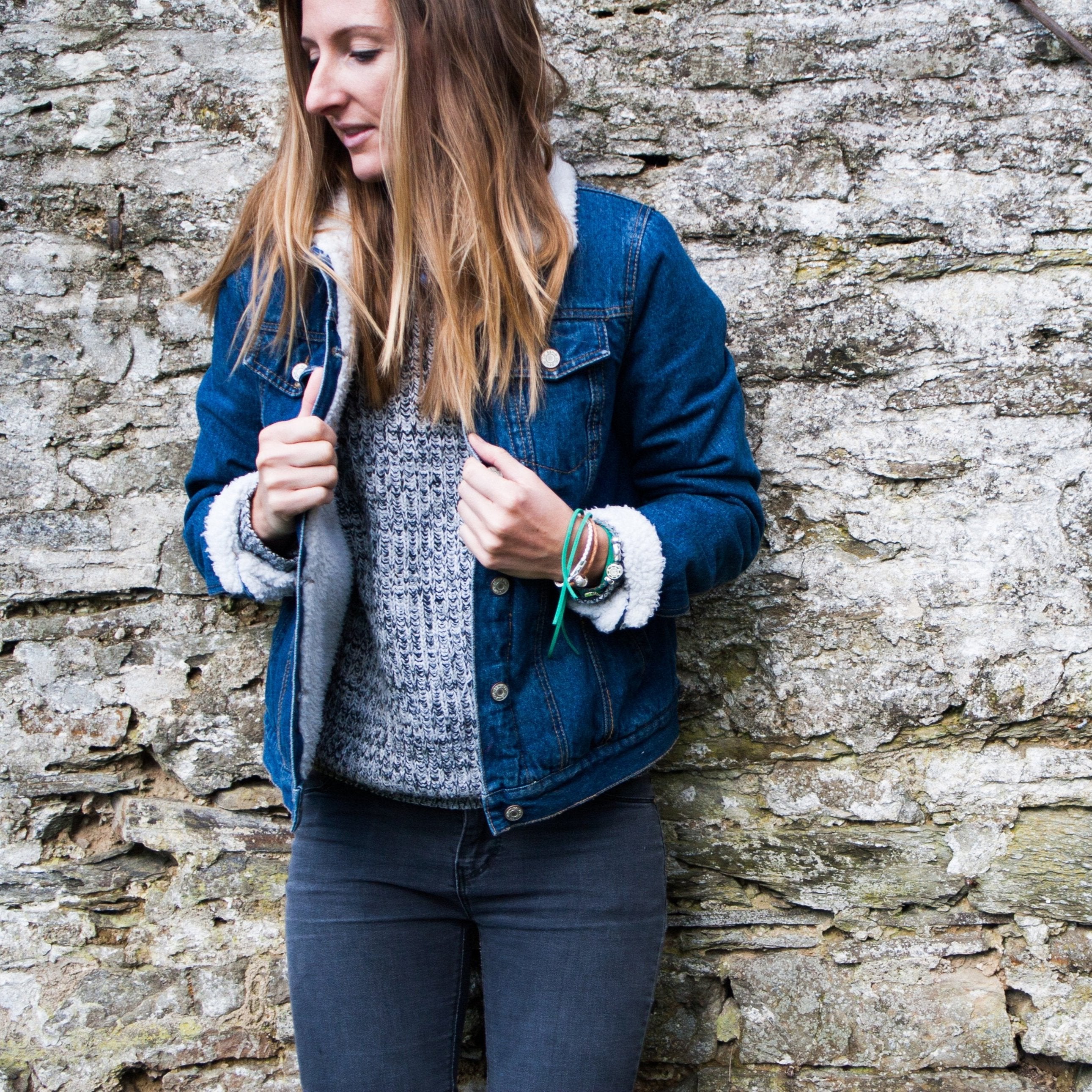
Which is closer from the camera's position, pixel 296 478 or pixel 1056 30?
pixel 296 478

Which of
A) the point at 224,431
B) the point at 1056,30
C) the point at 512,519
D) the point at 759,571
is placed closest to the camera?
the point at 512,519

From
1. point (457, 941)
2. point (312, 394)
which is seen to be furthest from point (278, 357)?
point (457, 941)

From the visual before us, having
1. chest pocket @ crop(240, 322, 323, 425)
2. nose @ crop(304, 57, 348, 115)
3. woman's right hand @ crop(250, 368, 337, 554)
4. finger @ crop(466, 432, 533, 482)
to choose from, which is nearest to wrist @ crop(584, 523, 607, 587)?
finger @ crop(466, 432, 533, 482)

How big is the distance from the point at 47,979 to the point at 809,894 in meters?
1.49

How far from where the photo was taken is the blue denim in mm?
1372

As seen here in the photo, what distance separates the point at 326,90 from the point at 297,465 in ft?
1.68

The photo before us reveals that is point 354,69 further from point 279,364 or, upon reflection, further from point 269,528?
point 269,528

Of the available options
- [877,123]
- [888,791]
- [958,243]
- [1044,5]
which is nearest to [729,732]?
[888,791]

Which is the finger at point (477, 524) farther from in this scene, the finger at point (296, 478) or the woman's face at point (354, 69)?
the woman's face at point (354, 69)

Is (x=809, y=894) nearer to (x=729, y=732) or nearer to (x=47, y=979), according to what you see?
(x=729, y=732)

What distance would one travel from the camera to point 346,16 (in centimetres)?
128

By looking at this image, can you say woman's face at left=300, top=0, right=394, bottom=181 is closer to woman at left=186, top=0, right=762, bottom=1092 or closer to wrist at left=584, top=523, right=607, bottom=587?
woman at left=186, top=0, right=762, bottom=1092

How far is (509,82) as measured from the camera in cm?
135

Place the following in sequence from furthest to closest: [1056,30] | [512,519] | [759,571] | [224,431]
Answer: [759,571] < [1056,30] < [224,431] < [512,519]
